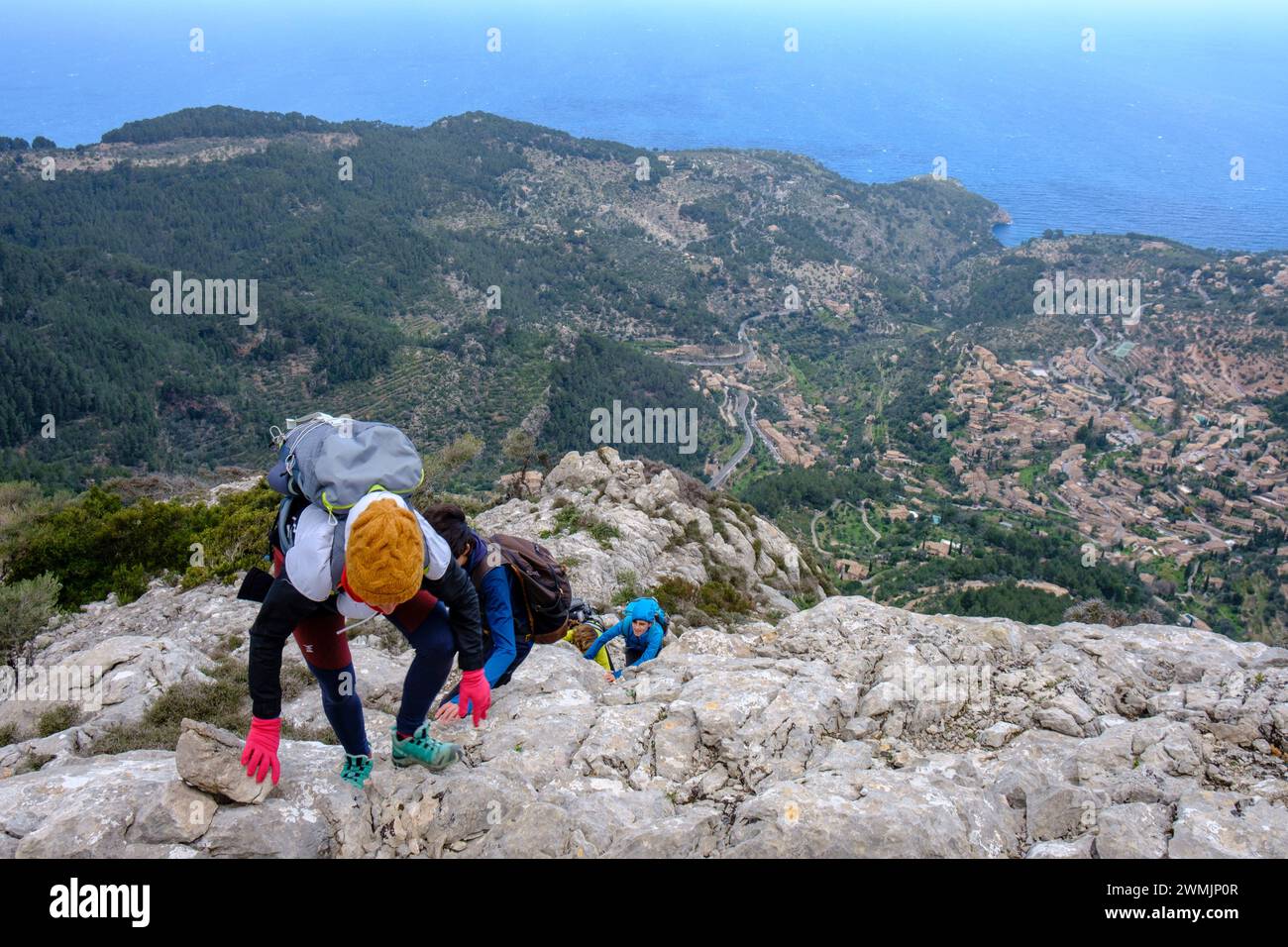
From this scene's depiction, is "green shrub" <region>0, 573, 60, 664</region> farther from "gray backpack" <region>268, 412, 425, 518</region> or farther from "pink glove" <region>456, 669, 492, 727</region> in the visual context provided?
"gray backpack" <region>268, 412, 425, 518</region>

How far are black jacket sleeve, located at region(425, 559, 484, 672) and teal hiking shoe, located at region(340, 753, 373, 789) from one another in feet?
2.12

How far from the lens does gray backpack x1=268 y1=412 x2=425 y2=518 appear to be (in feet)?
10.1

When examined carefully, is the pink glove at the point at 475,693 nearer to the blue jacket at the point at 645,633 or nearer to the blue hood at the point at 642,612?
the blue jacket at the point at 645,633

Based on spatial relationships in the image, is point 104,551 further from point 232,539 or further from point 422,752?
point 422,752

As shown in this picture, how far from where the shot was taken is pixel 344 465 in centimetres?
309

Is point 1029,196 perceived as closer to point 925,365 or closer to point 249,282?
point 925,365

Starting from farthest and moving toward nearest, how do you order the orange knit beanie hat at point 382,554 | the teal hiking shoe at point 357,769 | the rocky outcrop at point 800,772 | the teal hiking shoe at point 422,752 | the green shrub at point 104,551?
1. the green shrub at point 104,551
2. the teal hiking shoe at point 422,752
3. the teal hiking shoe at point 357,769
4. the rocky outcrop at point 800,772
5. the orange knit beanie hat at point 382,554

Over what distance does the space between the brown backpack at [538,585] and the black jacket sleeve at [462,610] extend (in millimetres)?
922

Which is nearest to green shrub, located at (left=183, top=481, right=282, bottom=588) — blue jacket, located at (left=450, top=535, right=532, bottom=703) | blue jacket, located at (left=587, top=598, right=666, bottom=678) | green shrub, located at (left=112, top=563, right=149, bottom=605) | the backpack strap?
green shrub, located at (left=112, top=563, right=149, bottom=605)

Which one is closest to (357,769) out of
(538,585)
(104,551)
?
(538,585)

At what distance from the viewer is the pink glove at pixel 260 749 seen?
11.3 feet

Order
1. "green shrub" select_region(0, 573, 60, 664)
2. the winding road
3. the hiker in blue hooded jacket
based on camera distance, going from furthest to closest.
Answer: the winding road
"green shrub" select_region(0, 573, 60, 664)
the hiker in blue hooded jacket

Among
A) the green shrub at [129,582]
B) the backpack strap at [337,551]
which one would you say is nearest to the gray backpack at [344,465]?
the backpack strap at [337,551]

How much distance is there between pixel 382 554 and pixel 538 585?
188cm
